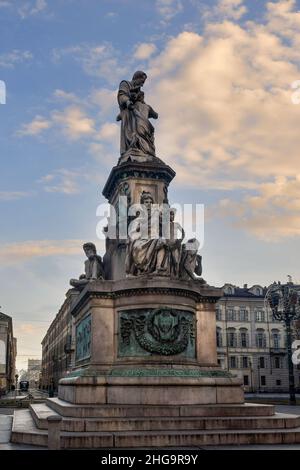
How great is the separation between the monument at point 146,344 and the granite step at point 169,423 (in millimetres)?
24

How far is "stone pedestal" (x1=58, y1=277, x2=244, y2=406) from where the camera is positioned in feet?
49.0

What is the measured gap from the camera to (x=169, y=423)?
1330 centimetres

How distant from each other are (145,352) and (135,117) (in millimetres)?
9377

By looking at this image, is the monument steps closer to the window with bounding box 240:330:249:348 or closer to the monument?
the monument

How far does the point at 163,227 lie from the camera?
1859 cm

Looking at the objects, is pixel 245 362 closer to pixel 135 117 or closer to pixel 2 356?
pixel 2 356

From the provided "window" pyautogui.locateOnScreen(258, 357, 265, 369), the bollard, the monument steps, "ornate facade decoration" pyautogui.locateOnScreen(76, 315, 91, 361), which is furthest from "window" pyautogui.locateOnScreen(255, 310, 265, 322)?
the bollard

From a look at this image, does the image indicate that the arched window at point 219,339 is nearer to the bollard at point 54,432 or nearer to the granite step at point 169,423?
the granite step at point 169,423

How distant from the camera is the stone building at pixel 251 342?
88562mm

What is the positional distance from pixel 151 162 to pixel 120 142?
244 centimetres

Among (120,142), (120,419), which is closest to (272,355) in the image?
(120,142)

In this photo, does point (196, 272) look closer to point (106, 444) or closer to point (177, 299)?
point (177, 299)
